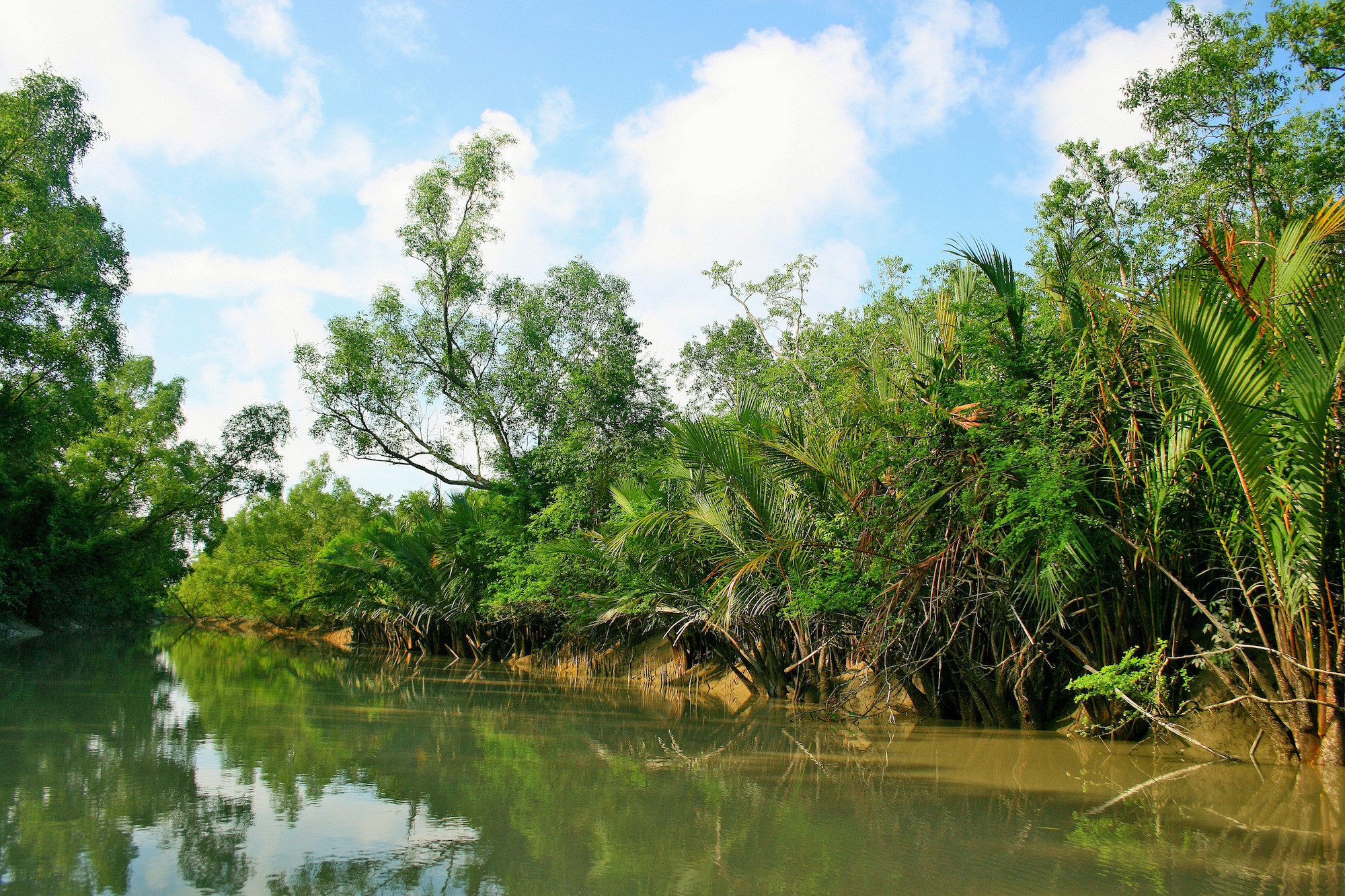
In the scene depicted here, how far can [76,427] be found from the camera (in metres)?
21.7

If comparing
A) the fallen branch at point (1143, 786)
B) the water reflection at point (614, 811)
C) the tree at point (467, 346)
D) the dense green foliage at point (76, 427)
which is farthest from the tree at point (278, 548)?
the fallen branch at point (1143, 786)

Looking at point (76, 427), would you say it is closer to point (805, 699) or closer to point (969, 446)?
point (805, 699)

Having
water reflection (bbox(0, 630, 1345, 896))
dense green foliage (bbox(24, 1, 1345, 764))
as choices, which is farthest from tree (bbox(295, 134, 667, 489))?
water reflection (bbox(0, 630, 1345, 896))

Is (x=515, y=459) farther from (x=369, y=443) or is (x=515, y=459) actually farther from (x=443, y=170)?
(x=443, y=170)

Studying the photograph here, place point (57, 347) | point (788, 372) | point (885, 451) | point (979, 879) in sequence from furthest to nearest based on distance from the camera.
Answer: point (57, 347) < point (788, 372) < point (885, 451) < point (979, 879)

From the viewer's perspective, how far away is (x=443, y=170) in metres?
18.8

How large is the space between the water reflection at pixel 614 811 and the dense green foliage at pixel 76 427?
1222cm

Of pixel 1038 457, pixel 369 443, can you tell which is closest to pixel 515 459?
pixel 369 443

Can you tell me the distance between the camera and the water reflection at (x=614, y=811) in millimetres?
3418

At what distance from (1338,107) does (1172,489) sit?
379 inches

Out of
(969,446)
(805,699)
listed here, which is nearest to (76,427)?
(805,699)

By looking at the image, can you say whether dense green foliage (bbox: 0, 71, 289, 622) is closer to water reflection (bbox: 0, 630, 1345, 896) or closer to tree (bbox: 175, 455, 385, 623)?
tree (bbox: 175, 455, 385, 623)

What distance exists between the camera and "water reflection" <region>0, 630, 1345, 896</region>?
342cm

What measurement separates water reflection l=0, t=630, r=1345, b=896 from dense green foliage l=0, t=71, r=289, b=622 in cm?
1222
